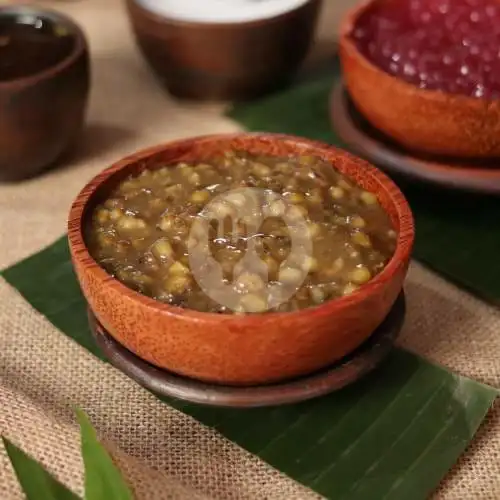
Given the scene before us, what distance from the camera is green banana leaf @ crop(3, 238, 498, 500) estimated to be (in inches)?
48.4

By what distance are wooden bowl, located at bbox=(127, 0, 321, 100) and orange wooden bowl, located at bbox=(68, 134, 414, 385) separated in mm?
868

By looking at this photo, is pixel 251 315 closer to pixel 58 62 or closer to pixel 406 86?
pixel 406 86

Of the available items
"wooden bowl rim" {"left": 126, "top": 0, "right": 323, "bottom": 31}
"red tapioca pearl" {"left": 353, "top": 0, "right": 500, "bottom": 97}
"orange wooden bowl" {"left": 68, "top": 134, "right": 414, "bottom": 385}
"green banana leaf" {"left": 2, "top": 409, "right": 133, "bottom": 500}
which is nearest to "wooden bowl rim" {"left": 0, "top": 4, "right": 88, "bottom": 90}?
"wooden bowl rim" {"left": 126, "top": 0, "right": 323, "bottom": 31}

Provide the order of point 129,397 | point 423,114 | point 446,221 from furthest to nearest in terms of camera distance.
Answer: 1. point 446,221
2. point 423,114
3. point 129,397

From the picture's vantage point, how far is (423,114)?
1619mm

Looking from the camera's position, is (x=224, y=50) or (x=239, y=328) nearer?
(x=239, y=328)

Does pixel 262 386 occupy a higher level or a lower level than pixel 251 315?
lower

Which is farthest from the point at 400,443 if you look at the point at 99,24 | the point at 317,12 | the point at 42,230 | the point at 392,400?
the point at 99,24

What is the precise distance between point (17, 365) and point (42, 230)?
42cm

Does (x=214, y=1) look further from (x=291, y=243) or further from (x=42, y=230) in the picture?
(x=291, y=243)

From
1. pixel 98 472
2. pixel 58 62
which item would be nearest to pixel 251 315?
pixel 98 472

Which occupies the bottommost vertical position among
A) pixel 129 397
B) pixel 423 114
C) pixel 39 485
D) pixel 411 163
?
pixel 129 397

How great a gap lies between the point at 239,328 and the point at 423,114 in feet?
2.33

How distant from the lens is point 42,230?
70.7 inches
